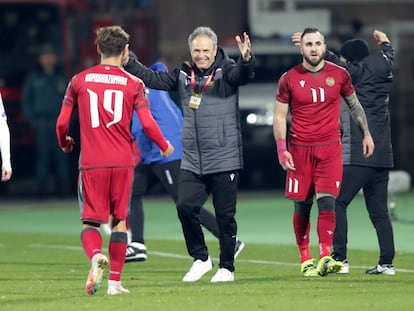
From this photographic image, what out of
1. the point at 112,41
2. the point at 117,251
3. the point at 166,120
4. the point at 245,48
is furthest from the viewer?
the point at 166,120

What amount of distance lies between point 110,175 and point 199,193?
1589 millimetres

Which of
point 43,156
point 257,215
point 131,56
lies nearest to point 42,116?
point 43,156

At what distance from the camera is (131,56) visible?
47.9 ft

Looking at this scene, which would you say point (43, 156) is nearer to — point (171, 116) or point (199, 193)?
point (171, 116)

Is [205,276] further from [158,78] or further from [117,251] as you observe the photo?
[117,251]

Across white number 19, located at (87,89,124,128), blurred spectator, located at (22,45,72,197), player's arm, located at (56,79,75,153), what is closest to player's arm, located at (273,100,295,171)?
white number 19, located at (87,89,124,128)

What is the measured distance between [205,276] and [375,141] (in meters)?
1.92

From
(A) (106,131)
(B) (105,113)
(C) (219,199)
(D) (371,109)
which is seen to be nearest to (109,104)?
(B) (105,113)

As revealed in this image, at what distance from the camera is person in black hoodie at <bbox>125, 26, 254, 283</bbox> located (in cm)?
1355

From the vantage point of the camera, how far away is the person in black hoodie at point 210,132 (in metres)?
13.5

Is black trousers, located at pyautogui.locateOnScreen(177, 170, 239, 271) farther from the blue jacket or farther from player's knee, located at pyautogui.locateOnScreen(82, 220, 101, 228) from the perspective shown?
the blue jacket

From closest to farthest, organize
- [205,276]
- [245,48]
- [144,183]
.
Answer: [245,48] < [205,276] < [144,183]

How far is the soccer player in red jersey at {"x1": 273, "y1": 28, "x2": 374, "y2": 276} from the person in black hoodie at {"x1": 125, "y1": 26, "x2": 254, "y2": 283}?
0.49 metres

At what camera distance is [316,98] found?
1377 cm
